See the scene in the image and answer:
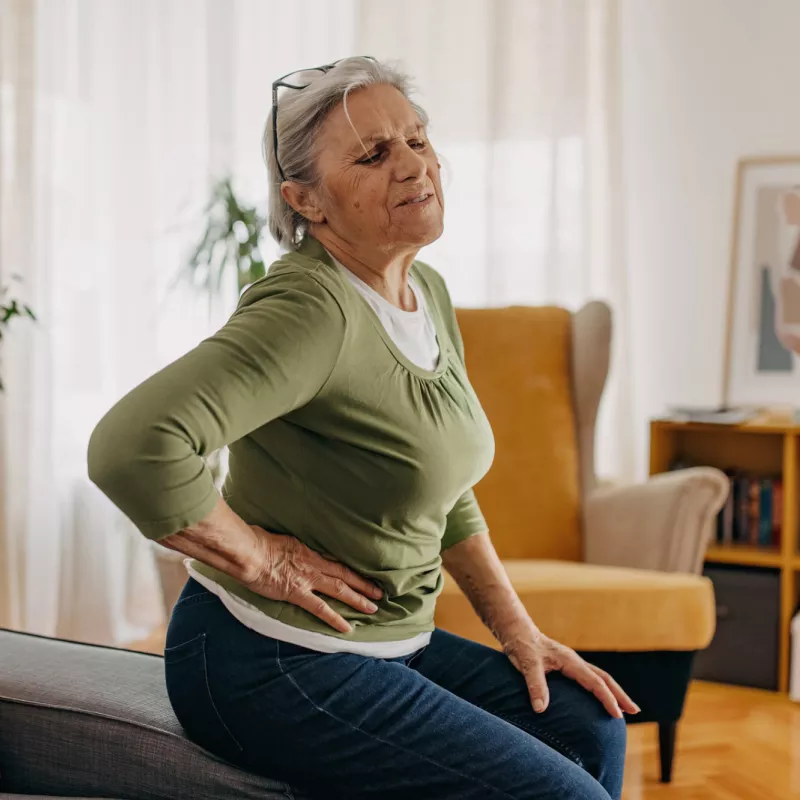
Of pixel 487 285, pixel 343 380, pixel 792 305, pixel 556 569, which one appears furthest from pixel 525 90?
pixel 343 380

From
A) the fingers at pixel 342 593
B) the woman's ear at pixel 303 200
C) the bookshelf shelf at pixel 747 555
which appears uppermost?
the woman's ear at pixel 303 200

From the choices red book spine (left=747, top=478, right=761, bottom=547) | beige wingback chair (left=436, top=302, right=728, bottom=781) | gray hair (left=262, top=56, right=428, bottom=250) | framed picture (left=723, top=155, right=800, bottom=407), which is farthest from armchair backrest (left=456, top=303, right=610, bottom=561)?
gray hair (left=262, top=56, right=428, bottom=250)

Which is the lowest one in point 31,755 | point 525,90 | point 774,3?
point 31,755

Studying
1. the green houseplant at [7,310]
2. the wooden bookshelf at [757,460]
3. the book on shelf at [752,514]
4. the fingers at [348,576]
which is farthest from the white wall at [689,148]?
the fingers at [348,576]

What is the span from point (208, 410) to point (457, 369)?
0.40 m

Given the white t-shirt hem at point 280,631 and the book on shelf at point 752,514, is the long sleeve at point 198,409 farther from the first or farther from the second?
the book on shelf at point 752,514

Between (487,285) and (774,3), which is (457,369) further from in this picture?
(774,3)

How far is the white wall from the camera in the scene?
11.1 ft

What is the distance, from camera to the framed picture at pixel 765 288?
10.8ft

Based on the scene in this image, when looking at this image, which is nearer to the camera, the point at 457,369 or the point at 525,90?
the point at 457,369

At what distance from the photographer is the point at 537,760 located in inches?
42.2

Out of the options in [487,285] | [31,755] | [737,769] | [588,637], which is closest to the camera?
[31,755]

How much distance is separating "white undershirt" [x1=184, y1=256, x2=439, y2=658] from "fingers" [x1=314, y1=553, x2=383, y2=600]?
6cm

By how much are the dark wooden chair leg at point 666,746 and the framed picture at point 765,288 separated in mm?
1385
